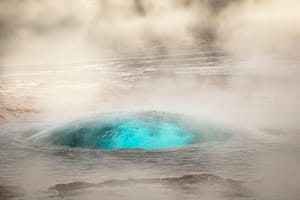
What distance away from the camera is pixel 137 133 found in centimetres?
803

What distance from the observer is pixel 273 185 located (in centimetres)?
566

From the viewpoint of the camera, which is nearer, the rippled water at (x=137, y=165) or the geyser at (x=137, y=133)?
the rippled water at (x=137, y=165)

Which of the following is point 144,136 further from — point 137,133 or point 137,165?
point 137,165

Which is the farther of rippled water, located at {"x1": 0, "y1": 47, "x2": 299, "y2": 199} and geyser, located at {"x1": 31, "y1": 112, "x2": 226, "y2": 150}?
geyser, located at {"x1": 31, "y1": 112, "x2": 226, "y2": 150}

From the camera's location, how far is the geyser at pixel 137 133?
7984 millimetres

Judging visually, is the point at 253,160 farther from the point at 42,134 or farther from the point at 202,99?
the point at 202,99

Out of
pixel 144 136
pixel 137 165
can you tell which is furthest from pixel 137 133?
pixel 137 165

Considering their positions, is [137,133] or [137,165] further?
[137,133]

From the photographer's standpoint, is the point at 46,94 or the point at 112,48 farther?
the point at 112,48

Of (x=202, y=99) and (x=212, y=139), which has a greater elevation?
(x=212, y=139)

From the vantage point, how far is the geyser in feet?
26.2

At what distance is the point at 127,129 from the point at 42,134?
169cm

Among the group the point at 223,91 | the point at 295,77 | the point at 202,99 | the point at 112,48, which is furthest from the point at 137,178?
the point at 112,48

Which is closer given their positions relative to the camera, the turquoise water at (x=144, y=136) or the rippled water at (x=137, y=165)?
the rippled water at (x=137, y=165)
